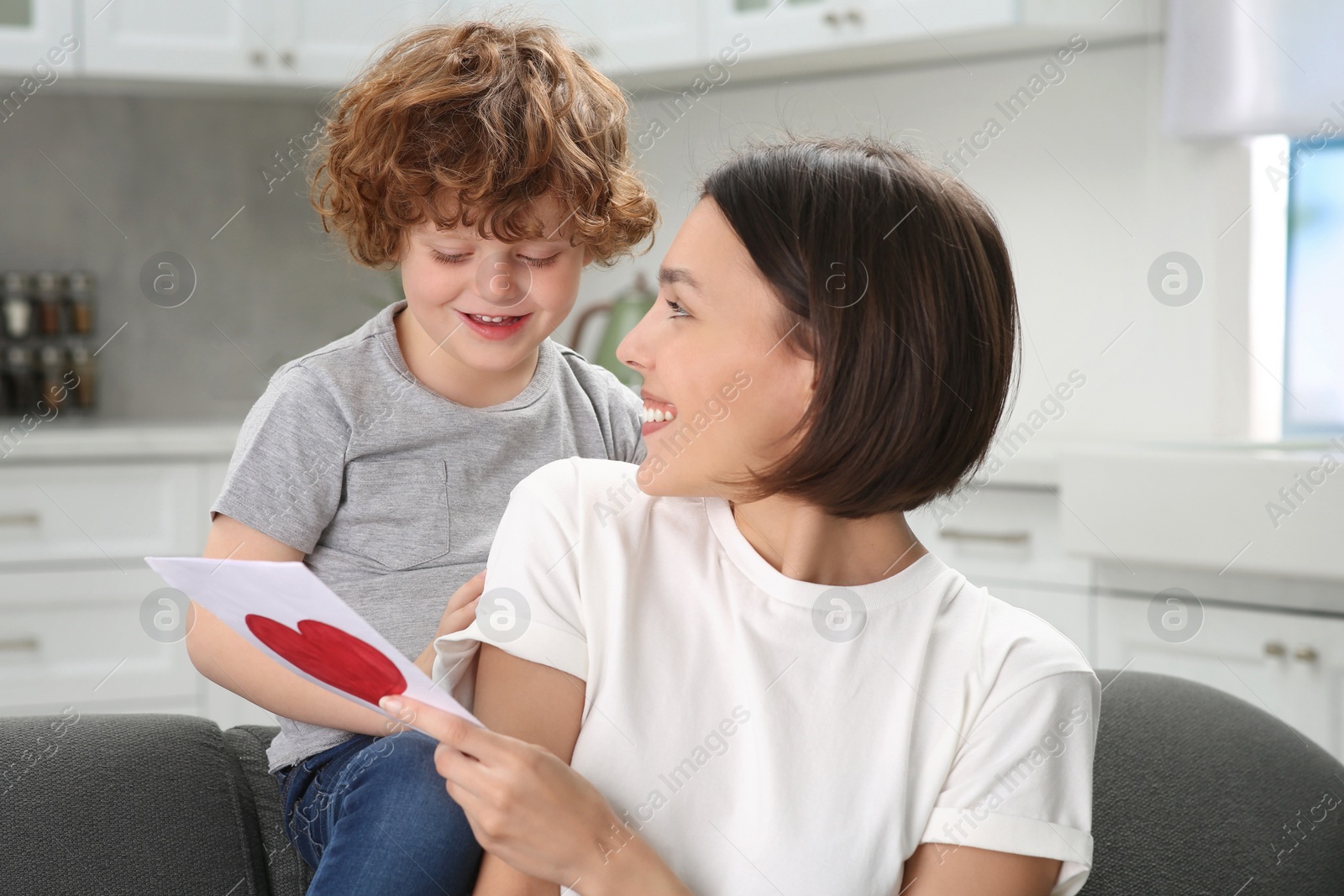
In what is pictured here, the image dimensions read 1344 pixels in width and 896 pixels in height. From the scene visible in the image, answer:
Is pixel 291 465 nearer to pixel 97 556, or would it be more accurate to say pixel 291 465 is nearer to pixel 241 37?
pixel 97 556

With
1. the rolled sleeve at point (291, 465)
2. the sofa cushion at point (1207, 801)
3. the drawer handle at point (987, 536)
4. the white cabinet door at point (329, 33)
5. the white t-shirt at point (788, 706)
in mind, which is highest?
the white cabinet door at point (329, 33)

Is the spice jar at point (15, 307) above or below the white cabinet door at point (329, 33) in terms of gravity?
below

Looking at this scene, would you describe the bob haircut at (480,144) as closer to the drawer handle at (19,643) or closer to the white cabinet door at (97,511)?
the white cabinet door at (97,511)

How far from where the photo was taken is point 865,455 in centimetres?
90

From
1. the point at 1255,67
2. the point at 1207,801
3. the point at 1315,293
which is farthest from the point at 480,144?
the point at 1315,293

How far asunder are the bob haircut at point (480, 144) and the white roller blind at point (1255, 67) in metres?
1.75

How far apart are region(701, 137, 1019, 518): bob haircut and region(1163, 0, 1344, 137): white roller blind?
1.96 m

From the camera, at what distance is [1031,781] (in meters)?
0.86

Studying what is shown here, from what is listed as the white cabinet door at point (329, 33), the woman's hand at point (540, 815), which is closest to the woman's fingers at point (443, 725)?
the woman's hand at point (540, 815)

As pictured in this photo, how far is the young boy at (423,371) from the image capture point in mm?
1099

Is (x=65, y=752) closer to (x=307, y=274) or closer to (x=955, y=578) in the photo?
(x=955, y=578)

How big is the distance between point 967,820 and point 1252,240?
2223mm

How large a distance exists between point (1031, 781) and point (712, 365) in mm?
364

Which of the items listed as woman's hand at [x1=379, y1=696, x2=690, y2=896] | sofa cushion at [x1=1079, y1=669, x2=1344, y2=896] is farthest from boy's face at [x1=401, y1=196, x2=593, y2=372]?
sofa cushion at [x1=1079, y1=669, x2=1344, y2=896]
